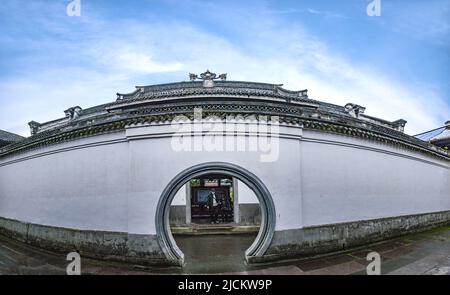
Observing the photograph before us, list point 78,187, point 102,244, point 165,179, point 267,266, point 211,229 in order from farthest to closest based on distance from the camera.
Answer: point 211,229 < point 78,187 < point 102,244 < point 165,179 < point 267,266

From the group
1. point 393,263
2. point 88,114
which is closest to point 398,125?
point 393,263

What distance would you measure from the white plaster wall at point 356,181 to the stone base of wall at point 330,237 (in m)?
0.23

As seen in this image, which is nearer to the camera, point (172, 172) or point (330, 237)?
point (172, 172)

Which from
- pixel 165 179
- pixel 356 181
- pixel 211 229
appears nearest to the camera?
pixel 165 179

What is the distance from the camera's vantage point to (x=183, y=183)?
6.04m

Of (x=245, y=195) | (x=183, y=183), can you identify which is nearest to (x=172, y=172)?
(x=183, y=183)

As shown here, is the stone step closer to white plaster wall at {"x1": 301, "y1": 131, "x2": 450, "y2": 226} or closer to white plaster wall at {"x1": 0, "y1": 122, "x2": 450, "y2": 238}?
white plaster wall at {"x1": 0, "y1": 122, "x2": 450, "y2": 238}

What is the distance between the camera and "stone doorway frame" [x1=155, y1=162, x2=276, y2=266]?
19.2 ft

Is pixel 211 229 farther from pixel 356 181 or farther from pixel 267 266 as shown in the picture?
pixel 356 181

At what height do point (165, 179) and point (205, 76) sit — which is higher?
point (205, 76)

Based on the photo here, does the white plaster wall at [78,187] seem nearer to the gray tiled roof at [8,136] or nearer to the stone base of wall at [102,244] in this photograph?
the stone base of wall at [102,244]

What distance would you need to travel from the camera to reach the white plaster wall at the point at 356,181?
22.2 feet

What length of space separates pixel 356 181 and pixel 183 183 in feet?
20.3
